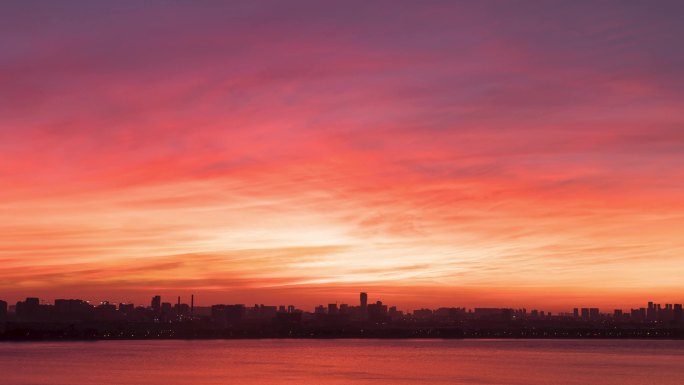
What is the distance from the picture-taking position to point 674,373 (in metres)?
134

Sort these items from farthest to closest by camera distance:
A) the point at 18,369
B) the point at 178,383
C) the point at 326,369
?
the point at 326,369, the point at 18,369, the point at 178,383

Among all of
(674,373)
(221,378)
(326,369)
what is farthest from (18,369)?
(674,373)

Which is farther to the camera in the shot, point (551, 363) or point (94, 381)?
point (551, 363)

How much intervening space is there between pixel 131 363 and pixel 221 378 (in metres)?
41.1

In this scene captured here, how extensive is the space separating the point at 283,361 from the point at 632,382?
233 feet

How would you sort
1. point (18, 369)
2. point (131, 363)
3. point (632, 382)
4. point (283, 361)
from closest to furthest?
point (632, 382) < point (18, 369) < point (131, 363) < point (283, 361)

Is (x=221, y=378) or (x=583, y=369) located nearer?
(x=221, y=378)

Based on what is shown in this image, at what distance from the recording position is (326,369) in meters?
142

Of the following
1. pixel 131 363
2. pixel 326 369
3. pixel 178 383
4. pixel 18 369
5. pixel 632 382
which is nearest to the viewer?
pixel 178 383

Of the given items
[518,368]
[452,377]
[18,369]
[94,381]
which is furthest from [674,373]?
[18,369]

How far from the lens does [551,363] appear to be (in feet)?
538

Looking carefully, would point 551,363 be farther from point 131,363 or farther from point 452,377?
point 131,363

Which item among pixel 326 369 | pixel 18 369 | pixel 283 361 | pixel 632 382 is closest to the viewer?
pixel 632 382

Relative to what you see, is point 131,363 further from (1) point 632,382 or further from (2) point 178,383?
(1) point 632,382
